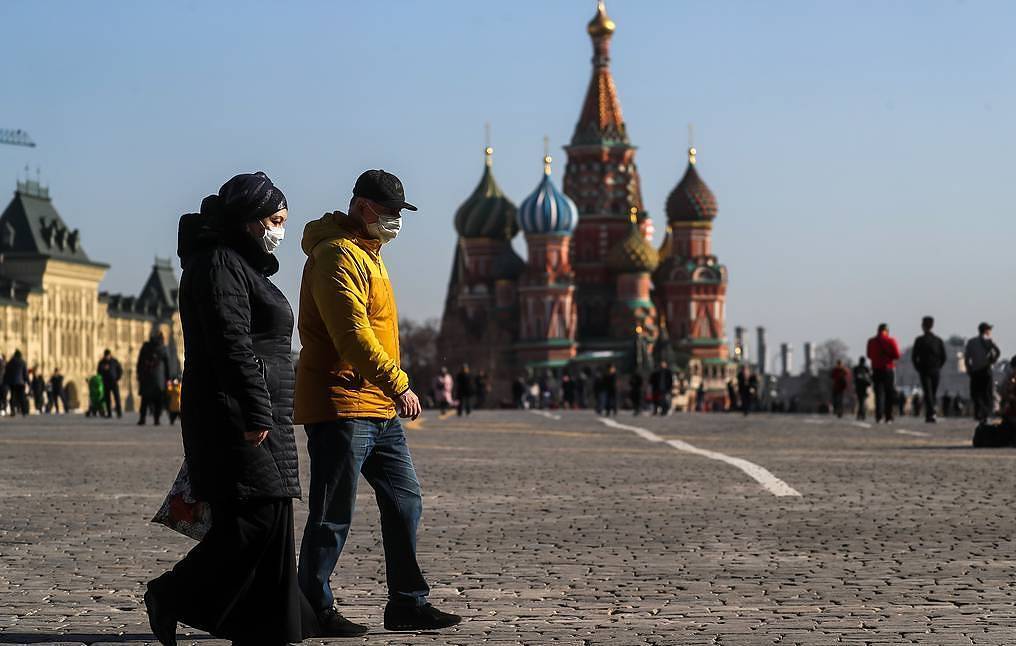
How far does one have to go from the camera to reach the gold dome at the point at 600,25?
164m

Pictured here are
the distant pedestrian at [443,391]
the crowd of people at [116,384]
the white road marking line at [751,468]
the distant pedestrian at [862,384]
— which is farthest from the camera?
the distant pedestrian at [443,391]

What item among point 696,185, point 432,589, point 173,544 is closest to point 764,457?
point 173,544

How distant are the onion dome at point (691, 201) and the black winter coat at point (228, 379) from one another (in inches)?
6050

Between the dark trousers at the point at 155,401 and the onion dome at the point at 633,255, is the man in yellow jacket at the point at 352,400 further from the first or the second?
the onion dome at the point at 633,255

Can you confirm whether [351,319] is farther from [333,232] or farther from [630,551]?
[630,551]

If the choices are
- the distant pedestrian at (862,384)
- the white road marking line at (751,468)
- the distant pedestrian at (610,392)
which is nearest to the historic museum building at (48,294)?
the distant pedestrian at (610,392)

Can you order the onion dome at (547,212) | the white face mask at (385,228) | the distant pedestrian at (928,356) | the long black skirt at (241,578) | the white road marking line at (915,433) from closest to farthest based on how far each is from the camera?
the long black skirt at (241,578) < the white face mask at (385,228) < the white road marking line at (915,433) < the distant pedestrian at (928,356) < the onion dome at (547,212)

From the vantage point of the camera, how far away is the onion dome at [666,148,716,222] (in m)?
160

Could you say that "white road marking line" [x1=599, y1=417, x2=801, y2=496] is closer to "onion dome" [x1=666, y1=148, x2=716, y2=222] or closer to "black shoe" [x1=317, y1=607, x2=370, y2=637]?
"black shoe" [x1=317, y1=607, x2=370, y2=637]

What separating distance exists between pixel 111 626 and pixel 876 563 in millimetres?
3916

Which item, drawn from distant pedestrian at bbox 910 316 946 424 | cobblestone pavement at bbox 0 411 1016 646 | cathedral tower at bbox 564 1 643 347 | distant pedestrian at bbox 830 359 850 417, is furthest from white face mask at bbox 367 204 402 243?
cathedral tower at bbox 564 1 643 347

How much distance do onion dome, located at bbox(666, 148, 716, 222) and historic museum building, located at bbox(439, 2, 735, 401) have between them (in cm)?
7

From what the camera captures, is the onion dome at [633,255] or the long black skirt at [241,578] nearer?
the long black skirt at [241,578]

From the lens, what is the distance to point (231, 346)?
711 centimetres
